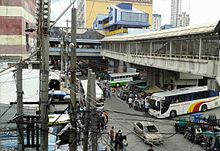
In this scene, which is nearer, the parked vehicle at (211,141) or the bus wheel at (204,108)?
the parked vehicle at (211,141)

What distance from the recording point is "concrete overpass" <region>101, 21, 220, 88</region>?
53.8 feet

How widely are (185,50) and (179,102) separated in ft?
13.9

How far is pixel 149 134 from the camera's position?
1611 centimetres

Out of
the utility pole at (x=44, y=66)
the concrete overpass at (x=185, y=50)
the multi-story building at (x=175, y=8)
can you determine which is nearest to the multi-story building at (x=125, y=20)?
the concrete overpass at (x=185, y=50)

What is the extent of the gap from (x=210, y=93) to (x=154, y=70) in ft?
35.7

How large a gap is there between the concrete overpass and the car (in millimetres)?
4086

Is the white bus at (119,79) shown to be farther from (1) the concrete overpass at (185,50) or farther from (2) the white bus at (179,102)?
(2) the white bus at (179,102)

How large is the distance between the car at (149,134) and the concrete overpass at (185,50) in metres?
4.09

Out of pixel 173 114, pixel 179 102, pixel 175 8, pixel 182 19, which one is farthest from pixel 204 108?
pixel 175 8

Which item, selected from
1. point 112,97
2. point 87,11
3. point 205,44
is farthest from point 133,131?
point 87,11

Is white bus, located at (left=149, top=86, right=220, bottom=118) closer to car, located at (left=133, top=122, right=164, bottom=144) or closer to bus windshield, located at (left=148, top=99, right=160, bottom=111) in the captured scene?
bus windshield, located at (left=148, top=99, right=160, bottom=111)

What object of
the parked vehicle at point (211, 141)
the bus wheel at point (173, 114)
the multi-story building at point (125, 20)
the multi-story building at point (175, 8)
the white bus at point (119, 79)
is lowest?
the bus wheel at point (173, 114)

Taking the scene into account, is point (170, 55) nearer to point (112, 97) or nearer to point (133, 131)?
point (133, 131)

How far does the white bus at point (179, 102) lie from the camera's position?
21.9m
